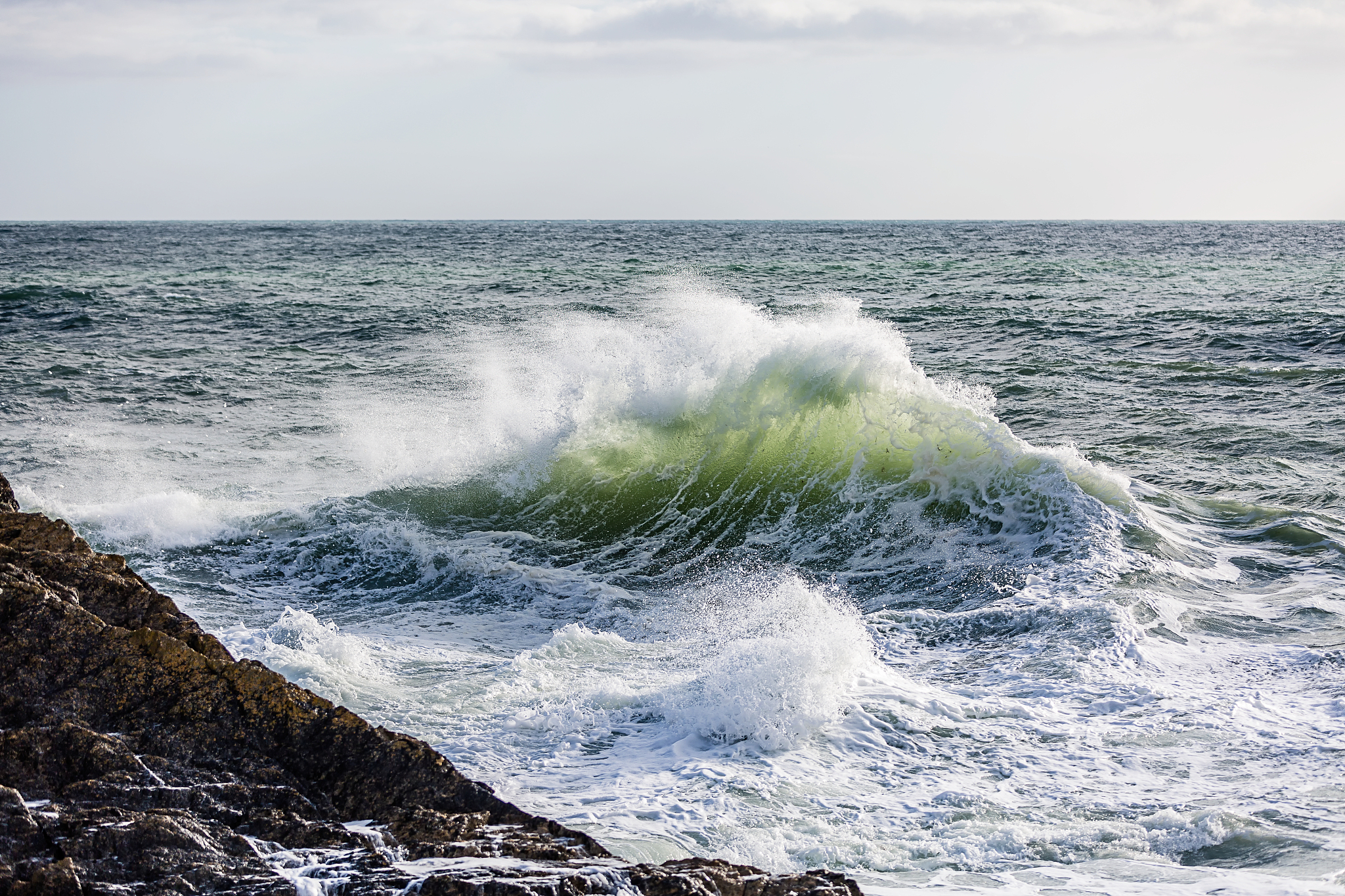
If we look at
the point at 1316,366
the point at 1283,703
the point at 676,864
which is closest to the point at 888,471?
the point at 1283,703

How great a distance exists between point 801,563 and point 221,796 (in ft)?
19.7

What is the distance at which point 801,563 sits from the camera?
27.5 ft

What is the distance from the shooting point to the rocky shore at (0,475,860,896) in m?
2.59

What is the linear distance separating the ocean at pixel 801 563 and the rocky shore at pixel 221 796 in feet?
3.87

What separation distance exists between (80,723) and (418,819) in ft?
3.31

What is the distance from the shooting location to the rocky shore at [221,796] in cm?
259

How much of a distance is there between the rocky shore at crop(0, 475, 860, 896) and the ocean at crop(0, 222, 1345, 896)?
118 cm

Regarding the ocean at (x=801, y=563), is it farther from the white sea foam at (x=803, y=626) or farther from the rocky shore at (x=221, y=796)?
the rocky shore at (x=221, y=796)

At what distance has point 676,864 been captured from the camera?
9.47 feet

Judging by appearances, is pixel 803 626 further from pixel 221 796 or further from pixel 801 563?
pixel 221 796

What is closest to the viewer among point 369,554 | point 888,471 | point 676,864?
point 676,864

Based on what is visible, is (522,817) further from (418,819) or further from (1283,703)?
(1283,703)

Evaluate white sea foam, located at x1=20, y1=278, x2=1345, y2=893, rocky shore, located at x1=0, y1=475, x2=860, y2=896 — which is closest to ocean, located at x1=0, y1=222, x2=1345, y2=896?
white sea foam, located at x1=20, y1=278, x2=1345, y2=893

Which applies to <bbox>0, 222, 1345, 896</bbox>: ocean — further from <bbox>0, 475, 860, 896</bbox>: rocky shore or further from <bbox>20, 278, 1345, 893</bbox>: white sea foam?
<bbox>0, 475, 860, 896</bbox>: rocky shore
